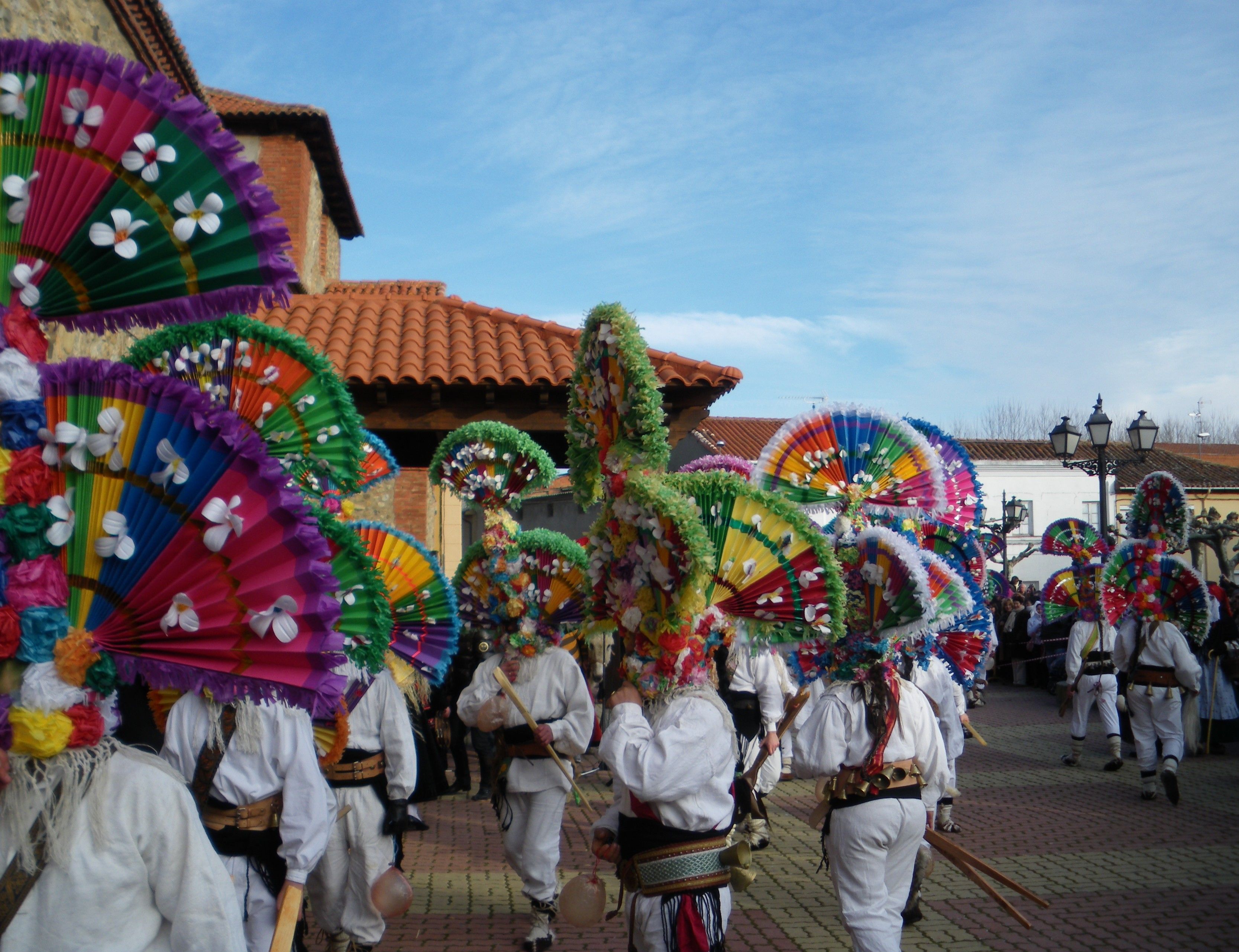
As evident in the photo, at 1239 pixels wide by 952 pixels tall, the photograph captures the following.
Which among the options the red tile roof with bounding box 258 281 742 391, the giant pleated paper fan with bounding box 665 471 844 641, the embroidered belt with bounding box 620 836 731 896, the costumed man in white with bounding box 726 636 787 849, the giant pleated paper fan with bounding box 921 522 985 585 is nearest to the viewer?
Answer: the embroidered belt with bounding box 620 836 731 896

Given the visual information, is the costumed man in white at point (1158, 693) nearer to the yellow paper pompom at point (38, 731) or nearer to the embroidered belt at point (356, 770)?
the embroidered belt at point (356, 770)

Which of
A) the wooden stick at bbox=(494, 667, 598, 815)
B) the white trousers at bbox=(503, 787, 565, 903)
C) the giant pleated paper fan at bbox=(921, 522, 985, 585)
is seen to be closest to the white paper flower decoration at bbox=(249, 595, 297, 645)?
the wooden stick at bbox=(494, 667, 598, 815)

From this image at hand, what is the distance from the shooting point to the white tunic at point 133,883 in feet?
7.25

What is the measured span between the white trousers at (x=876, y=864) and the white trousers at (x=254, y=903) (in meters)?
2.52

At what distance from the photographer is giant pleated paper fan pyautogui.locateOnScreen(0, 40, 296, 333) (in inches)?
84.9

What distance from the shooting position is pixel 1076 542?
41.0 feet

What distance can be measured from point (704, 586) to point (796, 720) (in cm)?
651

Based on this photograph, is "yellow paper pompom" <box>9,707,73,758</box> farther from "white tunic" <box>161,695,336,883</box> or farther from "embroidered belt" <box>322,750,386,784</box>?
"embroidered belt" <box>322,750,386,784</box>

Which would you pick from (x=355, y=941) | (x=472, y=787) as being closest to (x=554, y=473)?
(x=355, y=941)

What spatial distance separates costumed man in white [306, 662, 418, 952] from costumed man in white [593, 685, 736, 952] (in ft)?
5.52

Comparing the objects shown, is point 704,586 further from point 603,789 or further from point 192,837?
point 603,789

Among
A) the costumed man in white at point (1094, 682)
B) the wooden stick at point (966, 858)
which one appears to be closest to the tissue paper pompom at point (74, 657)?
the wooden stick at point (966, 858)

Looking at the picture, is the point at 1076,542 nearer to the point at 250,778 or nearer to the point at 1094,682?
the point at 1094,682

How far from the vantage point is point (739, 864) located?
4090 mm
